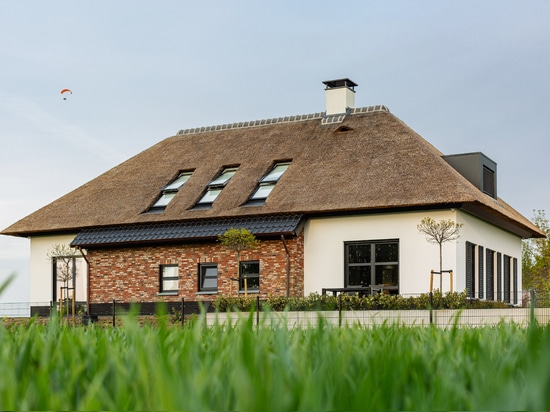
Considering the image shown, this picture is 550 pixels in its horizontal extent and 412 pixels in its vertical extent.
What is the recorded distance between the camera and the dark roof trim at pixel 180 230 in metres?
27.5

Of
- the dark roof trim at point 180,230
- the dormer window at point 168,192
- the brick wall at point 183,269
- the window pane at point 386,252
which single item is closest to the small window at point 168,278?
the brick wall at point 183,269

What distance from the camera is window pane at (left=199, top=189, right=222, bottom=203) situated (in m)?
30.0

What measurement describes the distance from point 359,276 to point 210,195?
6706 mm

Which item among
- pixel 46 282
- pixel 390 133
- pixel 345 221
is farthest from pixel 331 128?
pixel 46 282

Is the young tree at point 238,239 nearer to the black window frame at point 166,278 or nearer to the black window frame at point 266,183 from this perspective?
the black window frame at point 266,183

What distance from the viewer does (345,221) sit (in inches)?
1097

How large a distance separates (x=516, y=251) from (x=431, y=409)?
3537cm

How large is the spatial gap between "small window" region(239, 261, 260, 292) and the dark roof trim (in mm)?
1567

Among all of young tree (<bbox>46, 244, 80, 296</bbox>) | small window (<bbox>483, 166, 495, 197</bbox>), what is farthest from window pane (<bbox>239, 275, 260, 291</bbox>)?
small window (<bbox>483, 166, 495, 197</bbox>)

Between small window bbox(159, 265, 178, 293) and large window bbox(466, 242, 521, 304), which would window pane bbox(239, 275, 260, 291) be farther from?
large window bbox(466, 242, 521, 304)

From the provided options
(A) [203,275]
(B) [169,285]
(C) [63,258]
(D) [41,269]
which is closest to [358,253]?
(A) [203,275]

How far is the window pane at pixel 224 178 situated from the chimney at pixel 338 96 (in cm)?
488

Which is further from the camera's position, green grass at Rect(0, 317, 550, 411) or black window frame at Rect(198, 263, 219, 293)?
black window frame at Rect(198, 263, 219, 293)

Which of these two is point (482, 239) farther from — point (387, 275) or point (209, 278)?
point (209, 278)
